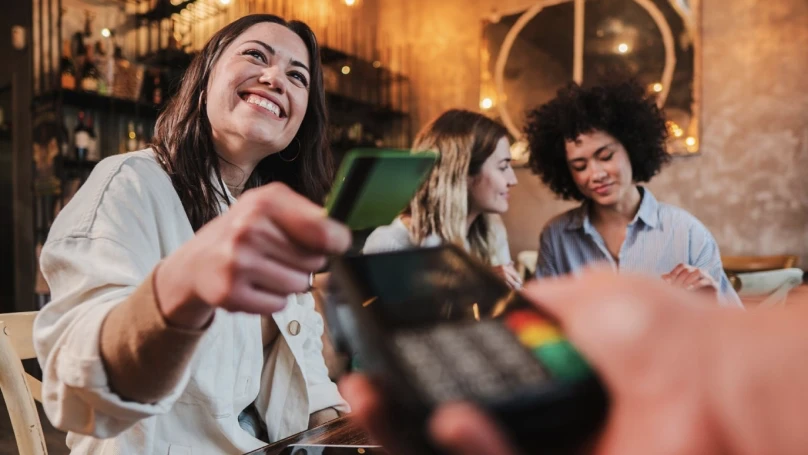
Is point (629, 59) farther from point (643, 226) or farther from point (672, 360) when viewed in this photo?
point (672, 360)

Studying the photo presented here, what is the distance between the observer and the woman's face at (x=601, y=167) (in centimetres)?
171

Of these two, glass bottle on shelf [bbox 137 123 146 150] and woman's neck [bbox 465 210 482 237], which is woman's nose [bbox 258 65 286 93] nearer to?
woman's neck [bbox 465 210 482 237]

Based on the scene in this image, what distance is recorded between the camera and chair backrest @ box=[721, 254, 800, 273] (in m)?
2.80

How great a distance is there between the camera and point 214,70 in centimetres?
104

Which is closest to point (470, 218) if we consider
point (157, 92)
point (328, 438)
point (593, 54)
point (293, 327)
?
point (293, 327)

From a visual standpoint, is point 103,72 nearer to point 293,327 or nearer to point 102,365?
point 293,327

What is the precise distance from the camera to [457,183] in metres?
1.86

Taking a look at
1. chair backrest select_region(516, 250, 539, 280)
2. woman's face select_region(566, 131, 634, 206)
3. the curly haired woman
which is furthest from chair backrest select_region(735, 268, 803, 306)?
chair backrest select_region(516, 250, 539, 280)

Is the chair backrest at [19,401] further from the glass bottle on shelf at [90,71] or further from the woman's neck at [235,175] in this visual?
the glass bottle on shelf at [90,71]

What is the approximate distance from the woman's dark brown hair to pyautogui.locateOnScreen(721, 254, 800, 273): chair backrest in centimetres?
249

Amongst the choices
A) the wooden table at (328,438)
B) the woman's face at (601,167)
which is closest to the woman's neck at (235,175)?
the wooden table at (328,438)

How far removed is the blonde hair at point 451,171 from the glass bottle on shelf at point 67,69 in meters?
2.00

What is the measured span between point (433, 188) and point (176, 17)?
2.39 m

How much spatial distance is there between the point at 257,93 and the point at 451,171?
0.97m
